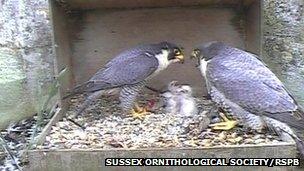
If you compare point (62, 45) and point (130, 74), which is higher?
point (62, 45)

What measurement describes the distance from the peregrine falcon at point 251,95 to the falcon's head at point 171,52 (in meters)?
0.23

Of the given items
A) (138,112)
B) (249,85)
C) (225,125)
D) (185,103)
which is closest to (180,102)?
(185,103)

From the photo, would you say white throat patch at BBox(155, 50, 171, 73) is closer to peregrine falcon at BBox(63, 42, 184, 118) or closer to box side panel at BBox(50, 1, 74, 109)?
peregrine falcon at BBox(63, 42, 184, 118)

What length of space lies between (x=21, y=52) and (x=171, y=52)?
77cm

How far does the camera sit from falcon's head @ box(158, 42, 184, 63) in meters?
2.34

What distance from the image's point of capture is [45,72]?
2689mm

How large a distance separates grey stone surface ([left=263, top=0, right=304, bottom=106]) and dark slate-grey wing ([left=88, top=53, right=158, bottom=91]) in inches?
25.9

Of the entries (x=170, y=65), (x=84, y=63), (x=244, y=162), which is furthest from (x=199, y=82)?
(x=244, y=162)

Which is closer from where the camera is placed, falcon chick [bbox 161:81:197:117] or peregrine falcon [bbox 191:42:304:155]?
peregrine falcon [bbox 191:42:304:155]

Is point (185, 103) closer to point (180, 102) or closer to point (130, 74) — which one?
point (180, 102)

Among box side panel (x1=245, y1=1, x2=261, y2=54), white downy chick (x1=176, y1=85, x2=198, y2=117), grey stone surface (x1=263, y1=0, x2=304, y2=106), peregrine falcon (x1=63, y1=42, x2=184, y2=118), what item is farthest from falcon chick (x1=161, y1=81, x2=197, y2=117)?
grey stone surface (x1=263, y1=0, x2=304, y2=106)

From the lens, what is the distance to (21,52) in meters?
2.65

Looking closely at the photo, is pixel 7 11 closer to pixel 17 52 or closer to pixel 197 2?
pixel 17 52

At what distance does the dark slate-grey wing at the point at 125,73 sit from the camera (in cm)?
219
